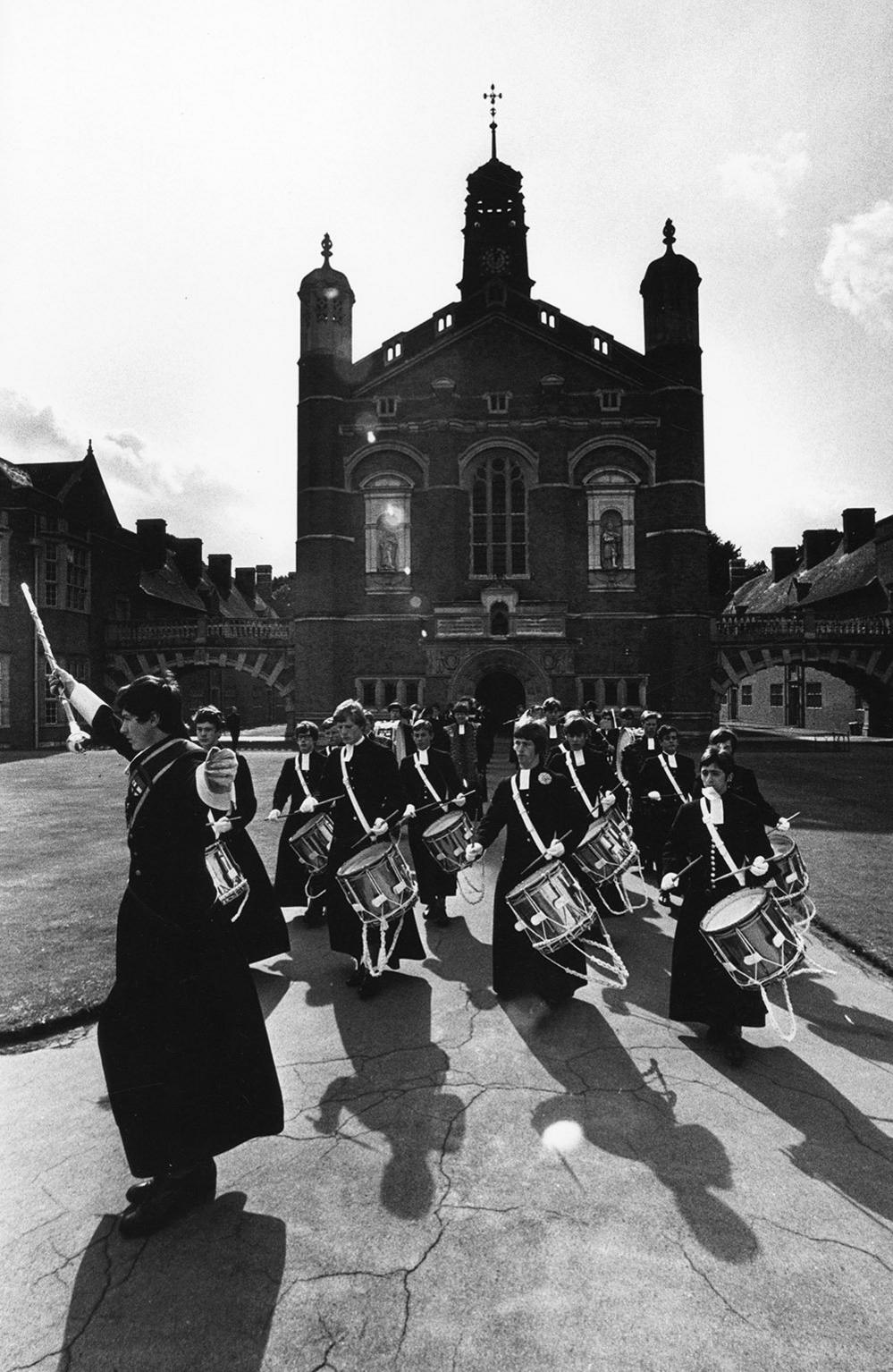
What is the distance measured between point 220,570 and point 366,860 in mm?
47697

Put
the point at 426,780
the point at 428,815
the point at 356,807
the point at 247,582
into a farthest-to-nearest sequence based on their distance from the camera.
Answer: the point at 247,582, the point at 426,780, the point at 428,815, the point at 356,807

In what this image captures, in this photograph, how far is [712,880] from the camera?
501 centimetres

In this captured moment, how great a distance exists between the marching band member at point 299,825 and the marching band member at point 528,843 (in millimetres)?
2281

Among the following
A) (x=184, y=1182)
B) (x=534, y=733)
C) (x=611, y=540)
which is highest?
(x=611, y=540)

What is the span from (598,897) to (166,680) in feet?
15.3

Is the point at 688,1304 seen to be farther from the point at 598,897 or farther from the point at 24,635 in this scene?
the point at 24,635

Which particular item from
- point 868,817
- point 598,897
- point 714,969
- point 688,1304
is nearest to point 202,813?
point 688,1304

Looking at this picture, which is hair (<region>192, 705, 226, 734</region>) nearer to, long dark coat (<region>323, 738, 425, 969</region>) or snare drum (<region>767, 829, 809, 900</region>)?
long dark coat (<region>323, 738, 425, 969</region>)

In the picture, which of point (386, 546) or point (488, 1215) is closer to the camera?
point (488, 1215)

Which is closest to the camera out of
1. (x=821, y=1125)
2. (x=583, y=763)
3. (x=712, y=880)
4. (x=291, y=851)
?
(x=821, y=1125)

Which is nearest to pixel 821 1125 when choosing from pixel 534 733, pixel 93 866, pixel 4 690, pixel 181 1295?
pixel 534 733

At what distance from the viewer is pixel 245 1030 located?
3.44 metres

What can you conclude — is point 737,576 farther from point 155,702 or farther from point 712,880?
point 155,702

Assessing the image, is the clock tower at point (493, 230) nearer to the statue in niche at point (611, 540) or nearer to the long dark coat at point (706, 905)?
the statue in niche at point (611, 540)
